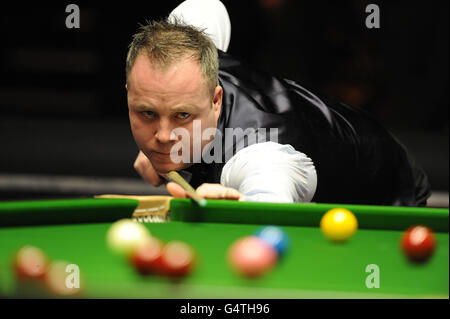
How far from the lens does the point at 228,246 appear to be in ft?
6.85

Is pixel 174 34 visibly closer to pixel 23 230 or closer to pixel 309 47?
pixel 23 230

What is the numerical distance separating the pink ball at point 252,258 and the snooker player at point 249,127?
817 mm

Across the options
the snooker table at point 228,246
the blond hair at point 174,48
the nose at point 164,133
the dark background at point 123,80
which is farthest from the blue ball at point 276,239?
the dark background at point 123,80

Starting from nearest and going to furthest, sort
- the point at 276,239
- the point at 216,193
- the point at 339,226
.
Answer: the point at 276,239 < the point at 339,226 < the point at 216,193

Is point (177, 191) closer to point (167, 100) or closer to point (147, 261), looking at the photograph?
point (167, 100)

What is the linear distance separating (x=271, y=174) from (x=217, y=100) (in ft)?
1.85

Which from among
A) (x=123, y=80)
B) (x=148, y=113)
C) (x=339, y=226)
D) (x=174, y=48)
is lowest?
(x=339, y=226)

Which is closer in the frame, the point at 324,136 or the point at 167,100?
the point at 167,100

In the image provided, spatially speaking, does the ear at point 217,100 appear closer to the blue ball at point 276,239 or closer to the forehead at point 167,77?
the forehead at point 167,77

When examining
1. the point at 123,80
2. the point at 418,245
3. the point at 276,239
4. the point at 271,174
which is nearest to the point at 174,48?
the point at 271,174

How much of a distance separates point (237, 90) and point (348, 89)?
5388 millimetres
